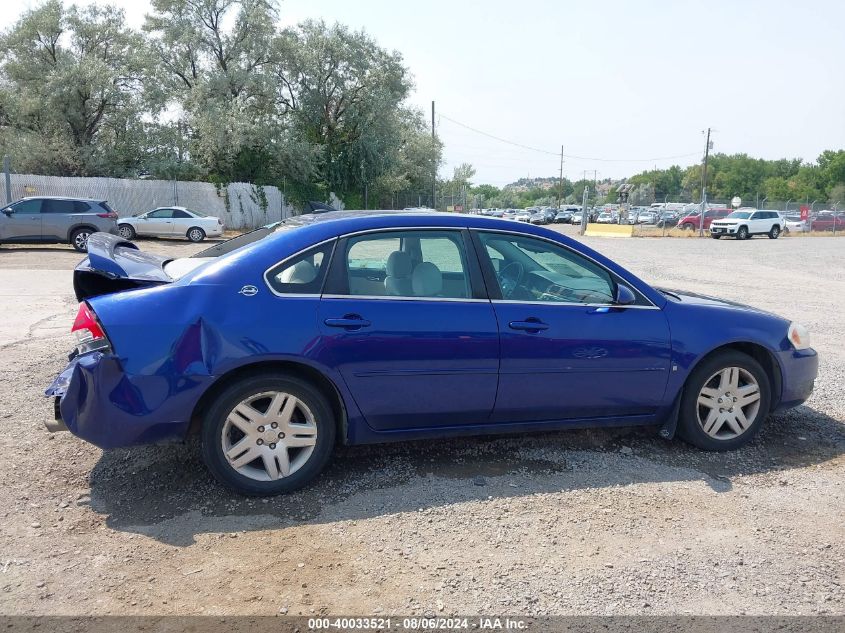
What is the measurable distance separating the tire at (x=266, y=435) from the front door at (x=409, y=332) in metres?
0.24

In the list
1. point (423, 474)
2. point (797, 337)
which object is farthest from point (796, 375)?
point (423, 474)

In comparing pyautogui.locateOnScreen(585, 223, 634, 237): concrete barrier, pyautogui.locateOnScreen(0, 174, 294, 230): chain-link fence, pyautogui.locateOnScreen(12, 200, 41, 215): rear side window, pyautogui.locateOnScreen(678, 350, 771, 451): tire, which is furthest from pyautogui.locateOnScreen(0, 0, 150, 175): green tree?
pyautogui.locateOnScreen(678, 350, 771, 451): tire

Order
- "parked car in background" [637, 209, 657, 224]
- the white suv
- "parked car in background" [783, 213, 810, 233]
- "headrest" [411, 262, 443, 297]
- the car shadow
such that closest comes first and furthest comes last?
the car shadow, "headrest" [411, 262, 443, 297], the white suv, "parked car in background" [783, 213, 810, 233], "parked car in background" [637, 209, 657, 224]

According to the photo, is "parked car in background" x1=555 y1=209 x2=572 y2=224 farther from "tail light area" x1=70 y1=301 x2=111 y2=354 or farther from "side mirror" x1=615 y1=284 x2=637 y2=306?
"tail light area" x1=70 y1=301 x2=111 y2=354

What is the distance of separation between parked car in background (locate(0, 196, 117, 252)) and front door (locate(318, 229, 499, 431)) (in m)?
17.0

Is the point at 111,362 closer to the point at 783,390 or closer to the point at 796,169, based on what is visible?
the point at 783,390

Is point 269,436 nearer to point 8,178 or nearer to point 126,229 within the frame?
point 126,229

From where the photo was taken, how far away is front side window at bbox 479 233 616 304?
413 centimetres

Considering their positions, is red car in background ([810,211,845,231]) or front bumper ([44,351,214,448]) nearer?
front bumper ([44,351,214,448])

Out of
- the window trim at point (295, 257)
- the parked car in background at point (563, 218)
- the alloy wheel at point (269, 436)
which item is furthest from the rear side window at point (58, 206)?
the parked car in background at point (563, 218)

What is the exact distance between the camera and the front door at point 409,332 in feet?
12.1

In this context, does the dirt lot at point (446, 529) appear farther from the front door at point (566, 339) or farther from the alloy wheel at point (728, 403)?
the front door at point (566, 339)

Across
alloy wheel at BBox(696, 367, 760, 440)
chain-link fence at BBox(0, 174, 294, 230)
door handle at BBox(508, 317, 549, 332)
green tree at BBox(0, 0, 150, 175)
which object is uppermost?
green tree at BBox(0, 0, 150, 175)

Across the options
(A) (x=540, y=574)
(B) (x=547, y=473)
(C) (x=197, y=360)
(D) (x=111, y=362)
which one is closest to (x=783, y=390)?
(B) (x=547, y=473)
